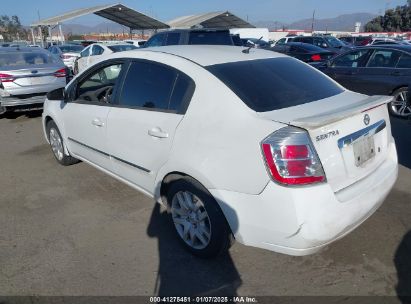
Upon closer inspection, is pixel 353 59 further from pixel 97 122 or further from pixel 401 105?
pixel 97 122

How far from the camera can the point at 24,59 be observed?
28.0 feet

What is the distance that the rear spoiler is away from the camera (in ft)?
7.68

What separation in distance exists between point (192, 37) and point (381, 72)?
4.91 metres

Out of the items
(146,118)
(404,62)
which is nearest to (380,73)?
(404,62)

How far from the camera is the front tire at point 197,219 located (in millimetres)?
2775

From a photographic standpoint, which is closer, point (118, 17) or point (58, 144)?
point (58, 144)

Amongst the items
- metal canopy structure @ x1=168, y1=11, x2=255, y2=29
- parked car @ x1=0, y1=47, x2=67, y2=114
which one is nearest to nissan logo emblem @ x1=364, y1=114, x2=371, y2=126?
parked car @ x1=0, y1=47, x2=67, y2=114

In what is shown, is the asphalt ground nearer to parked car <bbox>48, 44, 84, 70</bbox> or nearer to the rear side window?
the rear side window

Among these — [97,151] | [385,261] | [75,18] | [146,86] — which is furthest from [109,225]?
[75,18]

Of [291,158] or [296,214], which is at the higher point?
[291,158]

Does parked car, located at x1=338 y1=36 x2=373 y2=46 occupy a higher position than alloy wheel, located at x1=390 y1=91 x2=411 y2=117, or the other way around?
parked car, located at x1=338 y1=36 x2=373 y2=46

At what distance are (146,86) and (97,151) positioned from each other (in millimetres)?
1103

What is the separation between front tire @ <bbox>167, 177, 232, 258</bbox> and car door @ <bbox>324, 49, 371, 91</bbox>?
6267 mm

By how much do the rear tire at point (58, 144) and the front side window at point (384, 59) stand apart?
6.33 metres
